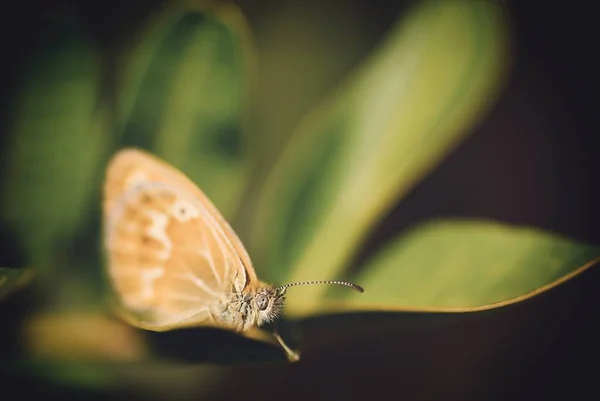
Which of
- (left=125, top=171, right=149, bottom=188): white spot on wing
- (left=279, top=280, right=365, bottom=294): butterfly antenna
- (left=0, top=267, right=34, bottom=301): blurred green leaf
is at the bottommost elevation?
(left=0, top=267, right=34, bottom=301): blurred green leaf

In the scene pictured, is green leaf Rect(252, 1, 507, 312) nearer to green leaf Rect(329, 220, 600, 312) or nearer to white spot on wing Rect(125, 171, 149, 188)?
green leaf Rect(329, 220, 600, 312)

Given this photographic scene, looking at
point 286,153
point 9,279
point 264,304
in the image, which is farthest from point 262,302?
point 9,279

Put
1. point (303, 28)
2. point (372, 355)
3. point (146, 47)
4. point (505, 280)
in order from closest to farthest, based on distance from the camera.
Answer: point (505, 280) < point (146, 47) < point (372, 355) < point (303, 28)

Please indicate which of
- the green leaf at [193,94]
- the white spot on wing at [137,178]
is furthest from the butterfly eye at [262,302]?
the white spot on wing at [137,178]

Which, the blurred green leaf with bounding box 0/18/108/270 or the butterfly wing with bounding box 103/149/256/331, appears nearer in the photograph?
the blurred green leaf with bounding box 0/18/108/270

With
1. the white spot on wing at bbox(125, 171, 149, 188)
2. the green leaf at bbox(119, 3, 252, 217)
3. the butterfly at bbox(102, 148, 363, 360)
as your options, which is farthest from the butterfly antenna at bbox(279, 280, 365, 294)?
the white spot on wing at bbox(125, 171, 149, 188)

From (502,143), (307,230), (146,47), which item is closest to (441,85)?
(307,230)

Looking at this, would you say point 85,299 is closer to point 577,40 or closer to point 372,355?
point 372,355

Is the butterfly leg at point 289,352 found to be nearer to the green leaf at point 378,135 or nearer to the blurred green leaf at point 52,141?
the green leaf at point 378,135
